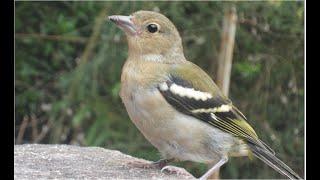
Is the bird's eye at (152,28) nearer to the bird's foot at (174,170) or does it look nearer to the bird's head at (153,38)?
the bird's head at (153,38)

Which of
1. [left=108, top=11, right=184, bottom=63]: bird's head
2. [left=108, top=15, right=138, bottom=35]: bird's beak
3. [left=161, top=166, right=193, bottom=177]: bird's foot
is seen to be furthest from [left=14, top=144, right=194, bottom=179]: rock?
[left=108, top=15, right=138, bottom=35]: bird's beak

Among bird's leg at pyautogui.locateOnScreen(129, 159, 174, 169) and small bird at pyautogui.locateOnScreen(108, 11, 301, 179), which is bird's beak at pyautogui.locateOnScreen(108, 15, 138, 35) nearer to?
small bird at pyautogui.locateOnScreen(108, 11, 301, 179)

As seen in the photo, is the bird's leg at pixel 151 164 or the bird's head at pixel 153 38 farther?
the bird's leg at pixel 151 164

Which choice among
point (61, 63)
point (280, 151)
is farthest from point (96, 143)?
point (280, 151)

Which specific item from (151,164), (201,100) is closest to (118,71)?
(151,164)

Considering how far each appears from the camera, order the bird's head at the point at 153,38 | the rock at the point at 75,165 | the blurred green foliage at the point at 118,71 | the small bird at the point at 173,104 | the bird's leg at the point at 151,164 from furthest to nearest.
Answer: the blurred green foliage at the point at 118,71
the bird's leg at the point at 151,164
the bird's head at the point at 153,38
the small bird at the point at 173,104
the rock at the point at 75,165

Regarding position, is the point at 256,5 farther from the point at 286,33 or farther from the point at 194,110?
the point at 194,110

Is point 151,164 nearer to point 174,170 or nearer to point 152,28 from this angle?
point 174,170

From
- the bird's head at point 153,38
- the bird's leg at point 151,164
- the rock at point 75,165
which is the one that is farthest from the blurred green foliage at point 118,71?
the bird's head at point 153,38
